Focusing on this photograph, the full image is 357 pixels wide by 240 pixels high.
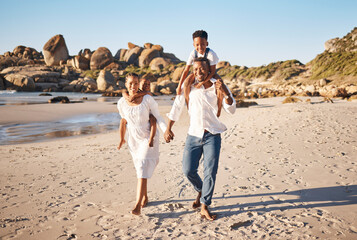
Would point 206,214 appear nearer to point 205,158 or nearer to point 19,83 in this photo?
point 205,158

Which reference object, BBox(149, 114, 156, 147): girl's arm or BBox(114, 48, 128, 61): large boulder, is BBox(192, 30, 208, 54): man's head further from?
BBox(114, 48, 128, 61): large boulder

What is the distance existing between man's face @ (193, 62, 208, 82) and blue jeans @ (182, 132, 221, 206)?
68 cm

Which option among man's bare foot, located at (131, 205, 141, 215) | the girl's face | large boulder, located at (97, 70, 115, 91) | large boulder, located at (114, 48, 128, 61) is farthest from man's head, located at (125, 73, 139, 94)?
large boulder, located at (114, 48, 128, 61)

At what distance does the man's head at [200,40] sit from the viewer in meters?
3.27

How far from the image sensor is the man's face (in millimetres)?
3111

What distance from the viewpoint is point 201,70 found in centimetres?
Answer: 311

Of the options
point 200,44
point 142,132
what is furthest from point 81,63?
point 200,44

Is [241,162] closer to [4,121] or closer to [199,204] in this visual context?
[199,204]

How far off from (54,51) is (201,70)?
88.4 metres

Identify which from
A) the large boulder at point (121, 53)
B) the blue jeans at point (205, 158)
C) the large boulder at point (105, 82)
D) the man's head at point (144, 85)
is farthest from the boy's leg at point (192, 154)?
the large boulder at point (121, 53)

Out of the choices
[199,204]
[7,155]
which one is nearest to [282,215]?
[199,204]

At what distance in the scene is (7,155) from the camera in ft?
22.0

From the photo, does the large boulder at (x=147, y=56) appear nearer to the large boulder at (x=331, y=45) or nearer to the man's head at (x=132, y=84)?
the large boulder at (x=331, y=45)

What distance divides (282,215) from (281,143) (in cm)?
411
